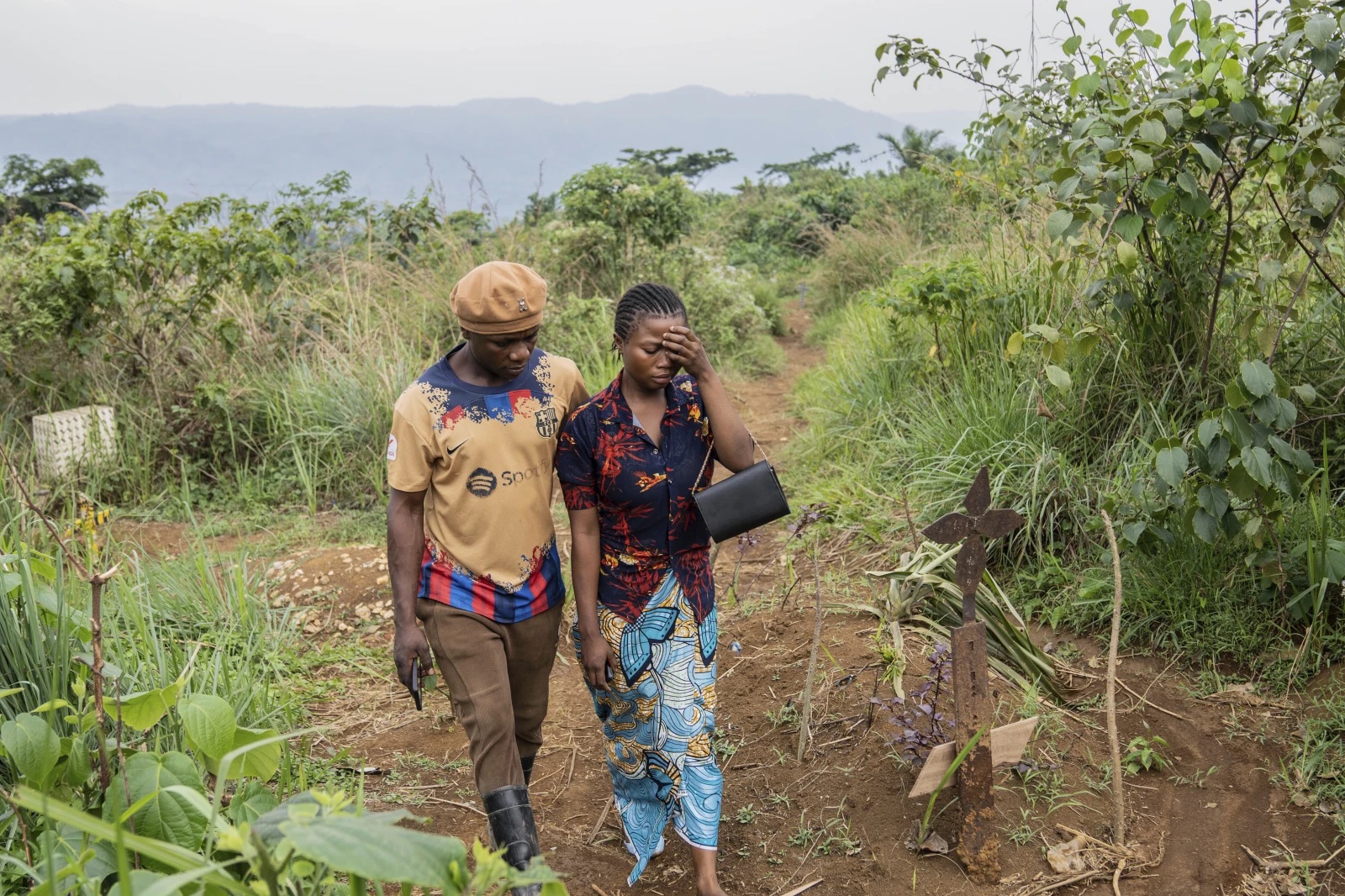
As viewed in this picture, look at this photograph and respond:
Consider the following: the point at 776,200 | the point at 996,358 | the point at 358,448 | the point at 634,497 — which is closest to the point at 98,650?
the point at 634,497

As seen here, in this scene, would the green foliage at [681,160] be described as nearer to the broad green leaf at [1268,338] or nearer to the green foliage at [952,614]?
the green foliage at [952,614]

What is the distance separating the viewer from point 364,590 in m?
4.89

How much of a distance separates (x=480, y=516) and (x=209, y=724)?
78 centimetres

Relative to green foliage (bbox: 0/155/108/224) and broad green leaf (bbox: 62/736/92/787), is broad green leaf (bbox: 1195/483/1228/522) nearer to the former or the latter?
broad green leaf (bbox: 62/736/92/787)

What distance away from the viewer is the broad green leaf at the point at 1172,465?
279 centimetres

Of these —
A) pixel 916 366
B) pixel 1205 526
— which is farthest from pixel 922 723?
pixel 916 366

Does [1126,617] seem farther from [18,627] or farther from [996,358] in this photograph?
[18,627]

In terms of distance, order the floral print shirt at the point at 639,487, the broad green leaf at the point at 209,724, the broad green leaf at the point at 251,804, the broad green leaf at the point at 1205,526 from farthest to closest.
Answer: the broad green leaf at the point at 1205,526 < the floral print shirt at the point at 639,487 < the broad green leaf at the point at 251,804 < the broad green leaf at the point at 209,724

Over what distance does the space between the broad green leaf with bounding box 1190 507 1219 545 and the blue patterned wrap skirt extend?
1.47 meters

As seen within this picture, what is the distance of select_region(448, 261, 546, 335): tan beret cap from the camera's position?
2.38 metres

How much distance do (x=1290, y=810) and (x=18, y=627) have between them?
3.24 m

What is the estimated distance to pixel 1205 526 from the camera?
295 cm

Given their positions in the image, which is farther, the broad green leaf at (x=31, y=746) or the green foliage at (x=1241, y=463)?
the green foliage at (x=1241, y=463)

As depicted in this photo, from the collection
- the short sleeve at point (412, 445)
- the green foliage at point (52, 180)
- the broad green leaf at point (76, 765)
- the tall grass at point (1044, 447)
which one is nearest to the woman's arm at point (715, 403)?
the short sleeve at point (412, 445)
